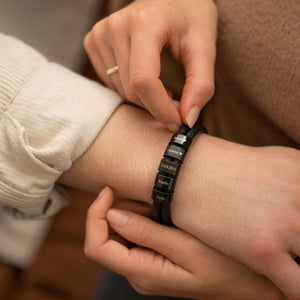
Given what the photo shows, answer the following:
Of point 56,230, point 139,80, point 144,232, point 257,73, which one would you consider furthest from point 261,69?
point 56,230

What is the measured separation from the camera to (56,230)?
150 centimetres

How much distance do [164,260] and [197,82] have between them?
1.08ft

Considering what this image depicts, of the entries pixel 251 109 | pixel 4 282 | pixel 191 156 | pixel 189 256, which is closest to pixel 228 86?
pixel 251 109

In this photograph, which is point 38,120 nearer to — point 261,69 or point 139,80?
point 139,80

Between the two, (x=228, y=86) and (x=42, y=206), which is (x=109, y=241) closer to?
(x=42, y=206)

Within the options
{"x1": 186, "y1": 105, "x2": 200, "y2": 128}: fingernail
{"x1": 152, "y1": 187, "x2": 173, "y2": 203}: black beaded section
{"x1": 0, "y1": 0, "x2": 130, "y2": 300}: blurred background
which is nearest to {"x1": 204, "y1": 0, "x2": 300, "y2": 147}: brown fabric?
{"x1": 186, "y1": 105, "x2": 200, "y2": 128}: fingernail

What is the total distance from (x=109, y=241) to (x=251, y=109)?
16.3 inches

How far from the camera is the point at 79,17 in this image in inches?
54.9

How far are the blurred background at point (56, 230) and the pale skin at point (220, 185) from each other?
0.79 meters

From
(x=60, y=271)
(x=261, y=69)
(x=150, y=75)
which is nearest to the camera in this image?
(x=150, y=75)

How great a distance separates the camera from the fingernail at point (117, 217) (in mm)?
602

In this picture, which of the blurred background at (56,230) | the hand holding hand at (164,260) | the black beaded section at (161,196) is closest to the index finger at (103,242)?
the hand holding hand at (164,260)

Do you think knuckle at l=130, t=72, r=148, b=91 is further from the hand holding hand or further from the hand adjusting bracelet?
the hand holding hand

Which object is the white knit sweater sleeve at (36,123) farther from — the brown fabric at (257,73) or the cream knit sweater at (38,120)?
the brown fabric at (257,73)
